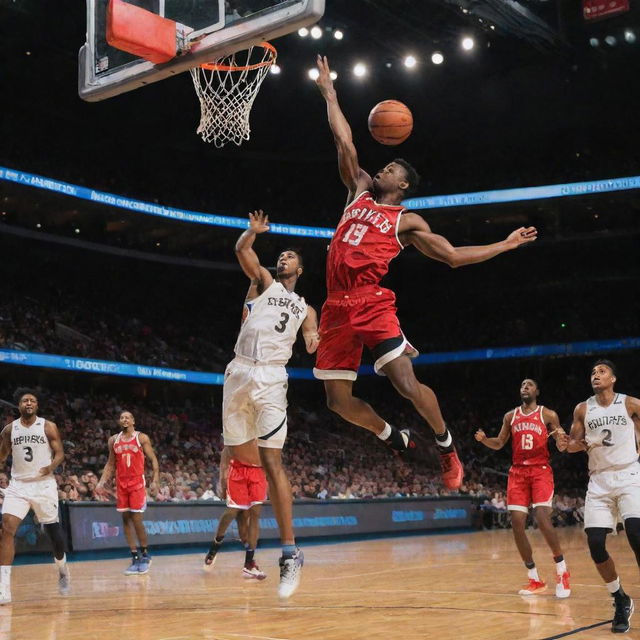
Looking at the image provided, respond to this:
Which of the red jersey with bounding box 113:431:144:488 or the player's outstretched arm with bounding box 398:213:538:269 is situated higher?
the player's outstretched arm with bounding box 398:213:538:269

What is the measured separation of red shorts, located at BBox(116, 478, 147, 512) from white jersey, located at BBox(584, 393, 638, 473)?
6512mm

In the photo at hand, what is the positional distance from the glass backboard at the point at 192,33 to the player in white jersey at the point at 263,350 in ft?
4.76

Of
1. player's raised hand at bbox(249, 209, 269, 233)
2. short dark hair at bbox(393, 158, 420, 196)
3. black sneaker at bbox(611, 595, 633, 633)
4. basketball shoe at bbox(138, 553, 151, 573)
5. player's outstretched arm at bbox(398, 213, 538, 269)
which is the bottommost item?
basketball shoe at bbox(138, 553, 151, 573)

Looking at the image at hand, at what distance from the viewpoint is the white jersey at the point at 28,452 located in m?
8.97

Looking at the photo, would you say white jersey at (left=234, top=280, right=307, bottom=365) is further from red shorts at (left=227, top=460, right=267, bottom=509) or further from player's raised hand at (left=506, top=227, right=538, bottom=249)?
red shorts at (left=227, top=460, right=267, bottom=509)

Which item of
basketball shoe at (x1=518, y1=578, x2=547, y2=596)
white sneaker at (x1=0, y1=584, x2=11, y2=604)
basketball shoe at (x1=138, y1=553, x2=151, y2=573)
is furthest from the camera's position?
basketball shoe at (x1=138, y1=553, x2=151, y2=573)

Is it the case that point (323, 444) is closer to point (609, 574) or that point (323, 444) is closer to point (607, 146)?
point (607, 146)

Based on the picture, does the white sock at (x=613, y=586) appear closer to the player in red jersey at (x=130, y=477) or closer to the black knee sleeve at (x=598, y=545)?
the black knee sleeve at (x=598, y=545)

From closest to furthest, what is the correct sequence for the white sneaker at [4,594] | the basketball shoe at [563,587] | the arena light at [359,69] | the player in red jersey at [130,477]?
the white sneaker at [4,594] < the basketball shoe at [563,587] < the player in red jersey at [130,477] < the arena light at [359,69]

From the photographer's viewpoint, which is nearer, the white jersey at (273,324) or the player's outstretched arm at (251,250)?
the player's outstretched arm at (251,250)

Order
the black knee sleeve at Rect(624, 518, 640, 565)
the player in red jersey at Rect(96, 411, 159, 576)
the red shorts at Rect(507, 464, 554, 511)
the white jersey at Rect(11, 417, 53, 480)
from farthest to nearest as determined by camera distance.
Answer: the player in red jersey at Rect(96, 411, 159, 576) → the red shorts at Rect(507, 464, 554, 511) → the white jersey at Rect(11, 417, 53, 480) → the black knee sleeve at Rect(624, 518, 640, 565)

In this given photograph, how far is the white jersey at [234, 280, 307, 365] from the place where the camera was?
7.35 metres

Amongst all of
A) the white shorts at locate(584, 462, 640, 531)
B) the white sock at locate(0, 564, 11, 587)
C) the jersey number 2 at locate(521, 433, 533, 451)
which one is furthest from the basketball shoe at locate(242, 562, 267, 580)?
the white shorts at locate(584, 462, 640, 531)

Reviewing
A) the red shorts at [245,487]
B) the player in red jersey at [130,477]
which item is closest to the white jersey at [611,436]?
the red shorts at [245,487]
